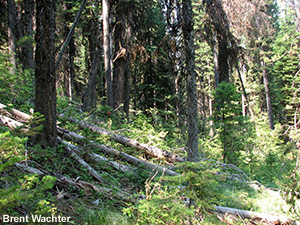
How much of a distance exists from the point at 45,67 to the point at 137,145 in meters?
3.81

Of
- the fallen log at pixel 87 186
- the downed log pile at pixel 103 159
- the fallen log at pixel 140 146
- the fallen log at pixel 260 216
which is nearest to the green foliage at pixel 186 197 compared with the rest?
the downed log pile at pixel 103 159

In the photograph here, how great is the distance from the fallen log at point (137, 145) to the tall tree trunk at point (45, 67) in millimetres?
2308

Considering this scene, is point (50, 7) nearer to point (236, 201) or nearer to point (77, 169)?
point (77, 169)

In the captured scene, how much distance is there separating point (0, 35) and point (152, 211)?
50.6 ft

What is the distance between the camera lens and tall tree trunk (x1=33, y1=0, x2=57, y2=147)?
16.1ft

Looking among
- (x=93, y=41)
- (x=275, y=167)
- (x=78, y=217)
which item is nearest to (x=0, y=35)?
(x=93, y=41)

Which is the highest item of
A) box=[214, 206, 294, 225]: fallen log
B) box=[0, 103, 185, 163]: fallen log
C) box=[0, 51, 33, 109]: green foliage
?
box=[0, 51, 33, 109]: green foliage

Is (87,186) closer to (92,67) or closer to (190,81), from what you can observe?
(190,81)

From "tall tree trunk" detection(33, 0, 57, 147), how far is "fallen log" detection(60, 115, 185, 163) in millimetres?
2308

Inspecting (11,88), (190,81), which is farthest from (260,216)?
(11,88)

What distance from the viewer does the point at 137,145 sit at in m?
7.40

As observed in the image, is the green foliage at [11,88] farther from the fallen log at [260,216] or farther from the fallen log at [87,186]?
the fallen log at [260,216]

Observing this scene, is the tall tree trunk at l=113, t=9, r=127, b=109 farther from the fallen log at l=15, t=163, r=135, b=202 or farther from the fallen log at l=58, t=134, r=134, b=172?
the fallen log at l=15, t=163, r=135, b=202

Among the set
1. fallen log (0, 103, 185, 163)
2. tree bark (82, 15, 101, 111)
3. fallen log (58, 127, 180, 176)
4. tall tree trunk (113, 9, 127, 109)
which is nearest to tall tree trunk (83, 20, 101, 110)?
tree bark (82, 15, 101, 111)
